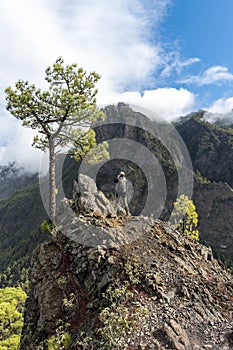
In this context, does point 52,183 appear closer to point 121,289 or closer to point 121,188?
point 121,188

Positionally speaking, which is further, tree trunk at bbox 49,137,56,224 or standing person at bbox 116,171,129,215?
standing person at bbox 116,171,129,215

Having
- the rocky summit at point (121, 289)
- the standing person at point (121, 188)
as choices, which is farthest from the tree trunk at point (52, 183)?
the standing person at point (121, 188)

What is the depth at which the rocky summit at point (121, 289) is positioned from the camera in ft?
39.4

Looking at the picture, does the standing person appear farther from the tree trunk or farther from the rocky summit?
the tree trunk

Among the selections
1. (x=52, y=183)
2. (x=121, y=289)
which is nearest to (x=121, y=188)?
(x=52, y=183)

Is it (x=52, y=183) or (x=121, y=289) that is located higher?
(x=52, y=183)

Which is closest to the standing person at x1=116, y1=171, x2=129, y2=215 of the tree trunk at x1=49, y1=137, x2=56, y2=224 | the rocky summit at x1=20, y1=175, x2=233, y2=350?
the rocky summit at x1=20, y1=175, x2=233, y2=350

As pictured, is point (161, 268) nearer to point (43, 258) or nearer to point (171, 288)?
point (171, 288)

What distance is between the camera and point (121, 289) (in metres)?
13.6

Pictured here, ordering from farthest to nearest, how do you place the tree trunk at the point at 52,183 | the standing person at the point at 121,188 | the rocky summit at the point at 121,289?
the standing person at the point at 121,188
the tree trunk at the point at 52,183
the rocky summit at the point at 121,289

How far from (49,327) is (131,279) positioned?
5.09 meters

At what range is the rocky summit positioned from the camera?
39.4 ft

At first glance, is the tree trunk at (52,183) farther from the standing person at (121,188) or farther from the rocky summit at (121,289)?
the standing person at (121,188)

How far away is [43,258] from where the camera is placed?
18.4 metres
